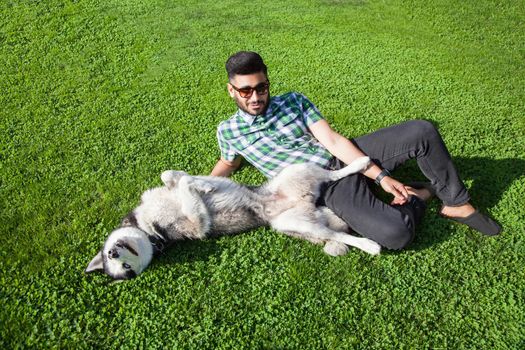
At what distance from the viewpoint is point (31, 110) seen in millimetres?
5801

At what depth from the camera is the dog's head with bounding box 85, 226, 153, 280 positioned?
3.57 metres

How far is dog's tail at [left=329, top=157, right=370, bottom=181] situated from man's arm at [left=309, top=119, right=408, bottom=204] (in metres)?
0.06

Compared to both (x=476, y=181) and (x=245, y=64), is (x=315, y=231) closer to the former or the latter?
(x=245, y=64)

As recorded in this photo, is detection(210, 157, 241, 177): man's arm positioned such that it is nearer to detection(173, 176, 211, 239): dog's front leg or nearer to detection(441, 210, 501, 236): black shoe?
detection(173, 176, 211, 239): dog's front leg

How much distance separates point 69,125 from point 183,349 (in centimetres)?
378

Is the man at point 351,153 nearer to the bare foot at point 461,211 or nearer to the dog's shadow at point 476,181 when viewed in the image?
the bare foot at point 461,211

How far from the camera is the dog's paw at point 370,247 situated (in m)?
3.84

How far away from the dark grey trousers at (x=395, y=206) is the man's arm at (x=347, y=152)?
13cm

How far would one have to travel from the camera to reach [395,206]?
13.1 ft

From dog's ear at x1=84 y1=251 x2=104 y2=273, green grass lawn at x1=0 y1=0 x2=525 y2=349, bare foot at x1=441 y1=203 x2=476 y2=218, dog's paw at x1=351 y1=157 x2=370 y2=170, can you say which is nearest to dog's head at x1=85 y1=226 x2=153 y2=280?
dog's ear at x1=84 y1=251 x2=104 y2=273

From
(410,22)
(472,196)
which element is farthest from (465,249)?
(410,22)

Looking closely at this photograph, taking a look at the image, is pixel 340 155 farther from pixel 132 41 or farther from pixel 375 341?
pixel 132 41

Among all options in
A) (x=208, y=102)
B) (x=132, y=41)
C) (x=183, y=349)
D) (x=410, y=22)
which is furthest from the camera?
(x=410, y=22)

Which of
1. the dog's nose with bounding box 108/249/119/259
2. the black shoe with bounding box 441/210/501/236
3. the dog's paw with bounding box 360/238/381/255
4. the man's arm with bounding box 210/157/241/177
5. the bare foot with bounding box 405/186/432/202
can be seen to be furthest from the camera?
the man's arm with bounding box 210/157/241/177
